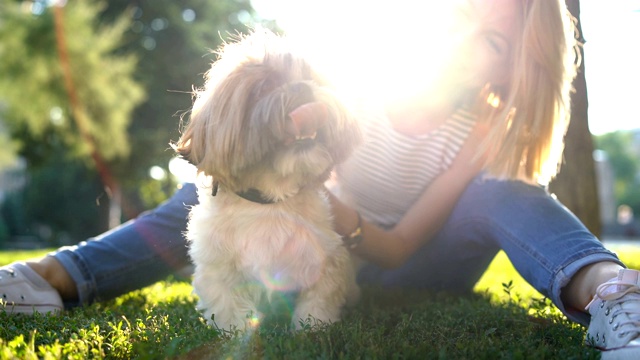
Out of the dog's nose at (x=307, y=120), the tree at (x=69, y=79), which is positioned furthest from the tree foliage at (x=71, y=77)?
the dog's nose at (x=307, y=120)

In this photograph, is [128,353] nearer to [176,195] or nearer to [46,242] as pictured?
[176,195]

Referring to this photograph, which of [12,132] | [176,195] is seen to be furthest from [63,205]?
[176,195]

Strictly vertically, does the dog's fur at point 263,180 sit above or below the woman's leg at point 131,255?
above

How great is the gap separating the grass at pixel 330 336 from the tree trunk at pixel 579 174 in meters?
3.22

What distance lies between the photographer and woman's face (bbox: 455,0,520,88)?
3.36 metres

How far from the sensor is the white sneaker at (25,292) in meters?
2.92

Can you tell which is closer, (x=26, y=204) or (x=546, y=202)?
(x=546, y=202)

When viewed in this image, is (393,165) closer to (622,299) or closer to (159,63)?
(622,299)

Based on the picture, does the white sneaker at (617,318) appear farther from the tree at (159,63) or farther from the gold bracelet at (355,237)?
the tree at (159,63)

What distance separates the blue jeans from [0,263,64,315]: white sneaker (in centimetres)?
17

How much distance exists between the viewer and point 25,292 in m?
2.99

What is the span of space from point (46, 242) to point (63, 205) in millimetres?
2328

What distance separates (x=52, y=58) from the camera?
17109 millimetres

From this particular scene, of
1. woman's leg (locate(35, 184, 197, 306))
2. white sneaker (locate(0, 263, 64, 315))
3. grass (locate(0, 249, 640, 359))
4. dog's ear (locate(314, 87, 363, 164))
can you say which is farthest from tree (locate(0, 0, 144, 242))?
dog's ear (locate(314, 87, 363, 164))
